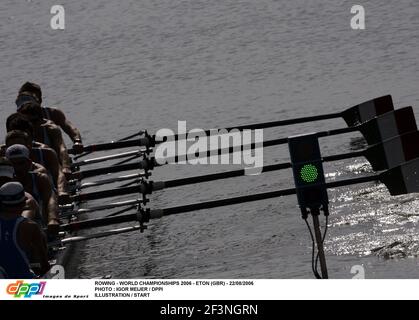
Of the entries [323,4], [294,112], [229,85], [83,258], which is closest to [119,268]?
[83,258]

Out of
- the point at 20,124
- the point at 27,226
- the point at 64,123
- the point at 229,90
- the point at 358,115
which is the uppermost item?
the point at 20,124

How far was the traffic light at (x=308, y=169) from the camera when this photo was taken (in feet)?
40.2

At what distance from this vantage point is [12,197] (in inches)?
439

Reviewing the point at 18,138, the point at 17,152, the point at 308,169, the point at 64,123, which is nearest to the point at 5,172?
the point at 17,152

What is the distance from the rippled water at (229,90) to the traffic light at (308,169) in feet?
6.25

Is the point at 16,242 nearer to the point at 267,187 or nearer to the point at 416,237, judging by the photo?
the point at 416,237

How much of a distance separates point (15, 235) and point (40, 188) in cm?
248

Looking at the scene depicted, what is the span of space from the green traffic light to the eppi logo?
3.37 metres

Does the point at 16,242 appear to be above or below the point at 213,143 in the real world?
above

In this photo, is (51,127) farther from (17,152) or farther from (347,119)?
(347,119)

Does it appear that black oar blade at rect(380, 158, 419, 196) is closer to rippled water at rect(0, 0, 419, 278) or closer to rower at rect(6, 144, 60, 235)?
rippled water at rect(0, 0, 419, 278)

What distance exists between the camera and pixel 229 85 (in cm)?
2831

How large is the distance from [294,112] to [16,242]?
46.7ft

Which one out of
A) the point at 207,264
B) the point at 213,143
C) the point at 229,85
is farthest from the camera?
the point at 229,85
